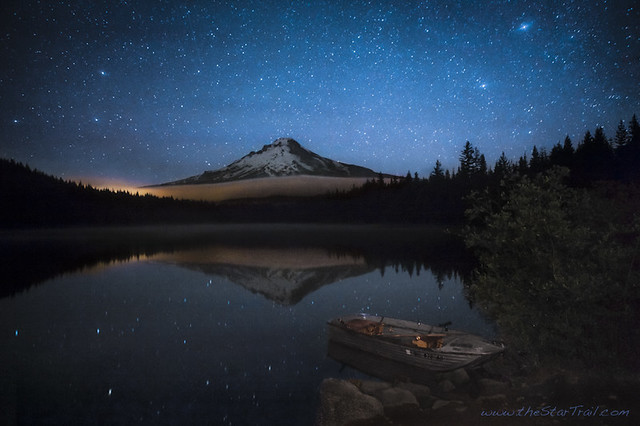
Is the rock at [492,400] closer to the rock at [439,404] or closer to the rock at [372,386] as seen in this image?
the rock at [439,404]

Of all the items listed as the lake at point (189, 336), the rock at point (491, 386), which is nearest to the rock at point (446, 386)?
the rock at point (491, 386)

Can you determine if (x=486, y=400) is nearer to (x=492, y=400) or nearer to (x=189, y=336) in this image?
(x=492, y=400)

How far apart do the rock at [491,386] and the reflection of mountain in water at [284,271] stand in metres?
25.1

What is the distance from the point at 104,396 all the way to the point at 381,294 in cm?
3053

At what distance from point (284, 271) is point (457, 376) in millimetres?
50432

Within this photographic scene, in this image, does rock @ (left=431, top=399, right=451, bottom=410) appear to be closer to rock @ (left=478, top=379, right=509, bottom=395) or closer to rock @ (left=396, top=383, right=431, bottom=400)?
rock @ (left=396, top=383, right=431, bottom=400)

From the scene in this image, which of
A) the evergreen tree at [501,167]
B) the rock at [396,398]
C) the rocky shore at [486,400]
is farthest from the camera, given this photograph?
the evergreen tree at [501,167]

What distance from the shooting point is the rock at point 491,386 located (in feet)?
55.4

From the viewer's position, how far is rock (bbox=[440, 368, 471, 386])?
1812 cm

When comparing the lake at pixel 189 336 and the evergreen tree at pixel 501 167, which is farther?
the evergreen tree at pixel 501 167

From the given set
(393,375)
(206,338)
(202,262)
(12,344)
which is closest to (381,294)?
(206,338)

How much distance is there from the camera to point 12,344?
27.5m

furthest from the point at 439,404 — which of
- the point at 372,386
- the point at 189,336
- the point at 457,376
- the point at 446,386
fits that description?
the point at 189,336

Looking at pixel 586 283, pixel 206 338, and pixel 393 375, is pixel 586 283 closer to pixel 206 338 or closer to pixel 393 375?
pixel 393 375
